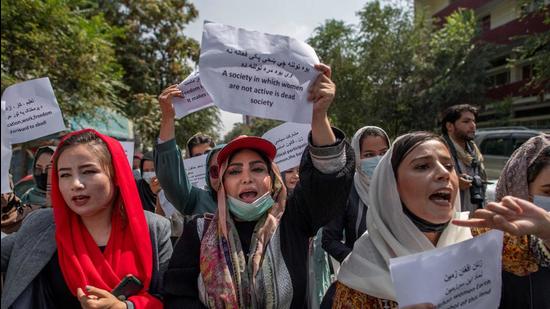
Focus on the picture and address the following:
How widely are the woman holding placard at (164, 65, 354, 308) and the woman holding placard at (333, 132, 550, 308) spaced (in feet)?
0.55

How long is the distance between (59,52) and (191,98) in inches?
256

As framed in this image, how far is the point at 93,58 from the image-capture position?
829 cm

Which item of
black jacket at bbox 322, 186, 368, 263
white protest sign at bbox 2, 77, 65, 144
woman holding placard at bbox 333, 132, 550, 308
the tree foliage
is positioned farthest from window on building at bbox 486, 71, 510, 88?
woman holding placard at bbox 333, 132, 550, 308

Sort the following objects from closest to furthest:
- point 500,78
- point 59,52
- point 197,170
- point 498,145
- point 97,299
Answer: point 97,299 → point 197,170 → point 59,52 → point 498,145 → point 500,78

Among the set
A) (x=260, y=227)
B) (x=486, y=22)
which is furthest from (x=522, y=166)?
(x=486, y=22)

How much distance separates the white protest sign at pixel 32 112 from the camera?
2.90m

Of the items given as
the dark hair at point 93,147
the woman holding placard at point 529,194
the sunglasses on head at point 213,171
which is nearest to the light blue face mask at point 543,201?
the woman holding placard at point 529,194

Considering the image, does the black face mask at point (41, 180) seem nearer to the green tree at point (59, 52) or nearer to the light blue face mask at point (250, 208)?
the light blue face mask at point (250, 208)

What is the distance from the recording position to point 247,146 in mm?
1958

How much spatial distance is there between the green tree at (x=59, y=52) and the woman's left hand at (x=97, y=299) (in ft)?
18.2

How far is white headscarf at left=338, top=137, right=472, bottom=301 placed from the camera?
161 cm

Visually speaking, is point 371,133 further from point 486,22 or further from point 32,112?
point 486,22

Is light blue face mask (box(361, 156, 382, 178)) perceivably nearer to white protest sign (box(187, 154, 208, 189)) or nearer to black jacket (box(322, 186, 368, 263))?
black jacket (box(322, 186, 368, 263))

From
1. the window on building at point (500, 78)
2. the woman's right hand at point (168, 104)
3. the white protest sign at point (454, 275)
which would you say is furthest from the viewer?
the window on building at point (500, 78)
